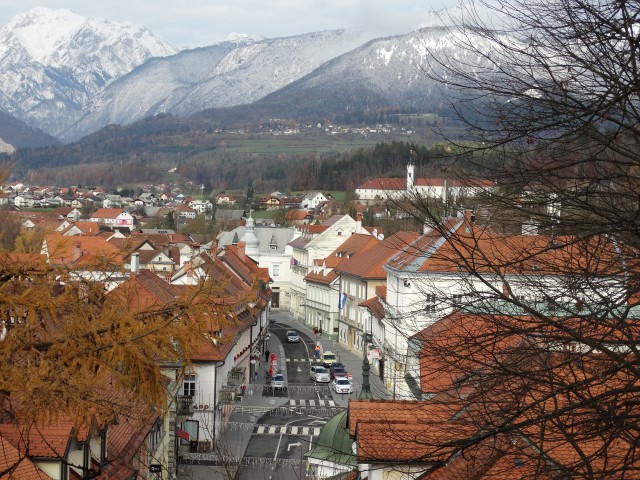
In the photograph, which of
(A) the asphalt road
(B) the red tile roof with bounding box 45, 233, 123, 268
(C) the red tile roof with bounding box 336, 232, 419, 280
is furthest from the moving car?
(B) the red tile roof with bounding box 45, 233, 123, 268

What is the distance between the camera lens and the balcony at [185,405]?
39.3 metres

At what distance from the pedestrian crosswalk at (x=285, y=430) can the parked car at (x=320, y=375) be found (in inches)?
500

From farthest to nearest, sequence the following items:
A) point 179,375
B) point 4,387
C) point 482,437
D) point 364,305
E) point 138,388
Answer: point 364,305
point 179,375
point 138,388
point 4,387
point 482,437

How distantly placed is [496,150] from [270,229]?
351 ft

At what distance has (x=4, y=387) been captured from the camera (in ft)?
32.6

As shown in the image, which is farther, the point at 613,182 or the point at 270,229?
the point at 270,229

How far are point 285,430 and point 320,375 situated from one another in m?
14.0

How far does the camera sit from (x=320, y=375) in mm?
58000

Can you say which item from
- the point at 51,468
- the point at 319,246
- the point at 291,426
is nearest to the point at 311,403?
the point at 291,426

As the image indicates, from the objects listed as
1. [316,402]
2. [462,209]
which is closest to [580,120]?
[462,209]

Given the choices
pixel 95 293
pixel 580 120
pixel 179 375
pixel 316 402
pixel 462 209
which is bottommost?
pixel 316 402

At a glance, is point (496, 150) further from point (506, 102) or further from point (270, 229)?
point (270, 229)

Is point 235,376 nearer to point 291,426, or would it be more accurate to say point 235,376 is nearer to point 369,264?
point 291,426

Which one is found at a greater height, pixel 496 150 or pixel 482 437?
pixel 496 150
